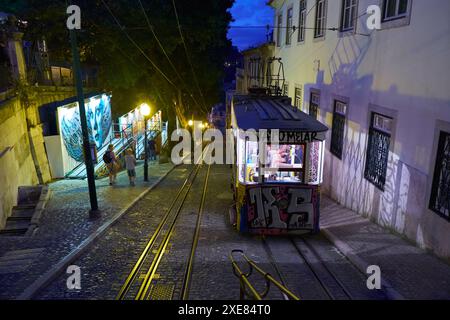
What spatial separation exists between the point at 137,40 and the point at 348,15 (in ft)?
40.8

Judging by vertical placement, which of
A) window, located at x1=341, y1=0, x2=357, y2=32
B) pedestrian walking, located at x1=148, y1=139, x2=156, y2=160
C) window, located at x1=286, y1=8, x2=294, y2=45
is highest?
window, located at x1=286, y1=8, x2=294, y2=45

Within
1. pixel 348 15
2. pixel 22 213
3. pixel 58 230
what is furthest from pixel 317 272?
pixel 348 15

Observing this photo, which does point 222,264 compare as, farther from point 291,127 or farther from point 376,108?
point 376,108

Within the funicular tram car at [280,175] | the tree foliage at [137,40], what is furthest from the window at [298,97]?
the funicular tram car at [280,175]

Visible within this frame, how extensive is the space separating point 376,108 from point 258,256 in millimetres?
5130

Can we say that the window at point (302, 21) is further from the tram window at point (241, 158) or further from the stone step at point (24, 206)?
the stone step at point (24, 206)

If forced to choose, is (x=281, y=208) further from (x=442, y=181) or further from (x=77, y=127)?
(x=77, y=127)

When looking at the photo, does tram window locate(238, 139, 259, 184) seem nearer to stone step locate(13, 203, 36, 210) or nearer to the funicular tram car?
the funicular tram car

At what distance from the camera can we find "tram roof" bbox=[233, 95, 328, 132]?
7781 millimetres

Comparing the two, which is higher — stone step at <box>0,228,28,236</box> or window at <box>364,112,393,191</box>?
window at <box>364,112,393,191</box>

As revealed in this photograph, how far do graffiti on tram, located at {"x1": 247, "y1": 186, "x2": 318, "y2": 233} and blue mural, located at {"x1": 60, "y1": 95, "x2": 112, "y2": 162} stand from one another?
9.83 m

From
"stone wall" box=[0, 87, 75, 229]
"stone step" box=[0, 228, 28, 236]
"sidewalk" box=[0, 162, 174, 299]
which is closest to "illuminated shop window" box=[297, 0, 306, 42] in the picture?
"sidewalk" box=[0, 162, 174, 299]

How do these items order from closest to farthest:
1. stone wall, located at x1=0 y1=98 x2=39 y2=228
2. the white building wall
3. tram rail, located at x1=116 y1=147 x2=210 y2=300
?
1. tram rail, located at x1=116 y1=147 x2=210 y2=300
2. the white building wall
3. stone wall, located at x1=0 y1=98 x2=39 y2=228
